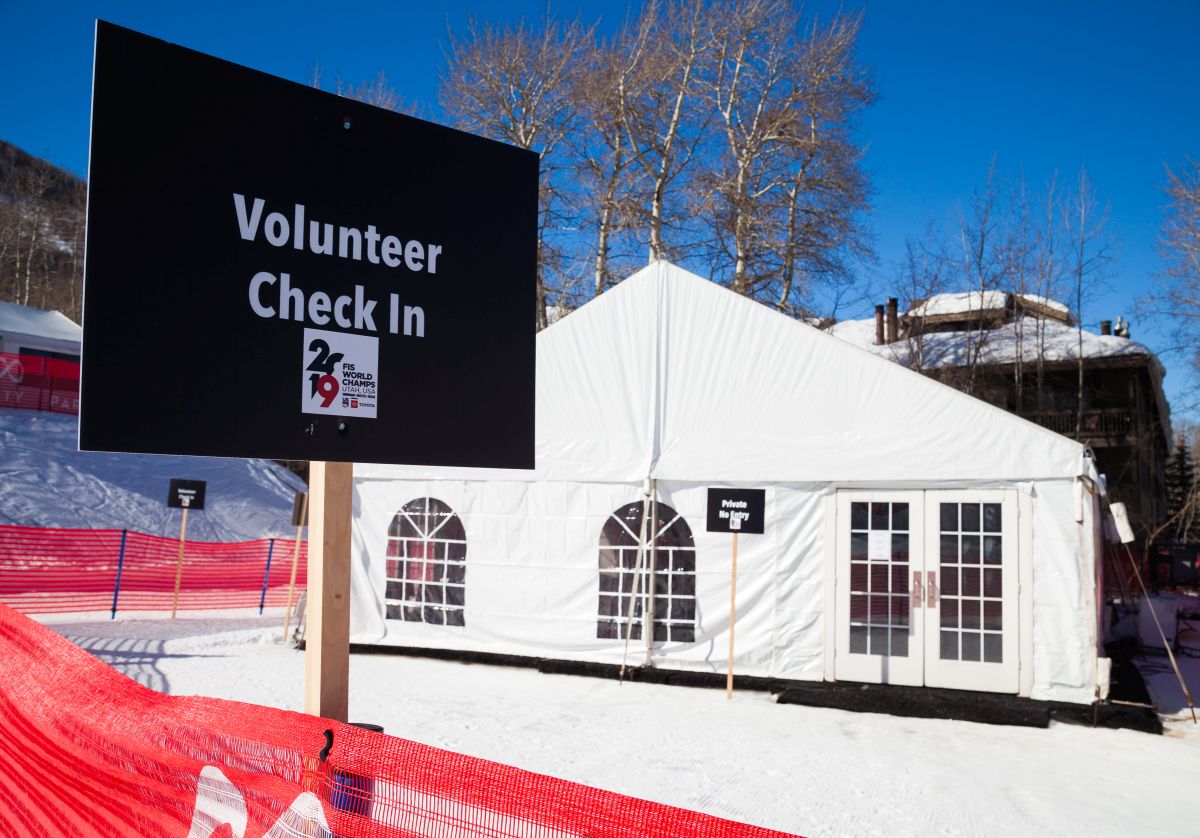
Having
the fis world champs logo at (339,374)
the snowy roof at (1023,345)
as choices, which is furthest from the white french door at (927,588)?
the snowy roof at (1023,345)

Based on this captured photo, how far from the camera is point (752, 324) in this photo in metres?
10.3

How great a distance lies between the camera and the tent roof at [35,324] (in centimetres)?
3225

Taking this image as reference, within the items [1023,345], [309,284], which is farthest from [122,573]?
[1023,345]

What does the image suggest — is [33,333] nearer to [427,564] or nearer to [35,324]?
[35,324]

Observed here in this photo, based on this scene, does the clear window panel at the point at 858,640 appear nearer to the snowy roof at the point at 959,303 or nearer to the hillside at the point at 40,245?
the snowy roof at the point at 959,303

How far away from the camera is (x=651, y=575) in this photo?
10.2 meters

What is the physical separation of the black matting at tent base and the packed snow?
57.9ft

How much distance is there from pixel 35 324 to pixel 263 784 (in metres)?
37.6

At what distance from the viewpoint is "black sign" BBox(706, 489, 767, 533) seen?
9359 millimetres

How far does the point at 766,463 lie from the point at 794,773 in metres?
4.08

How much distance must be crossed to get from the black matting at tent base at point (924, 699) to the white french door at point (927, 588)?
23 centimetres

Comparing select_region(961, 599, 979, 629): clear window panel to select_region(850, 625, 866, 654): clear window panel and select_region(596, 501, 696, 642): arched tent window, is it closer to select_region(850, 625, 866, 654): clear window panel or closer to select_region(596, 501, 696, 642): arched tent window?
select_region(850, 625, 866, 654): clear window panel

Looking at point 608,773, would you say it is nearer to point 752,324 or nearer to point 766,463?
point 766,463

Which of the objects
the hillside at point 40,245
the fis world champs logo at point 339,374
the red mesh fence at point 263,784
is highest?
the hillside at point 40,245
